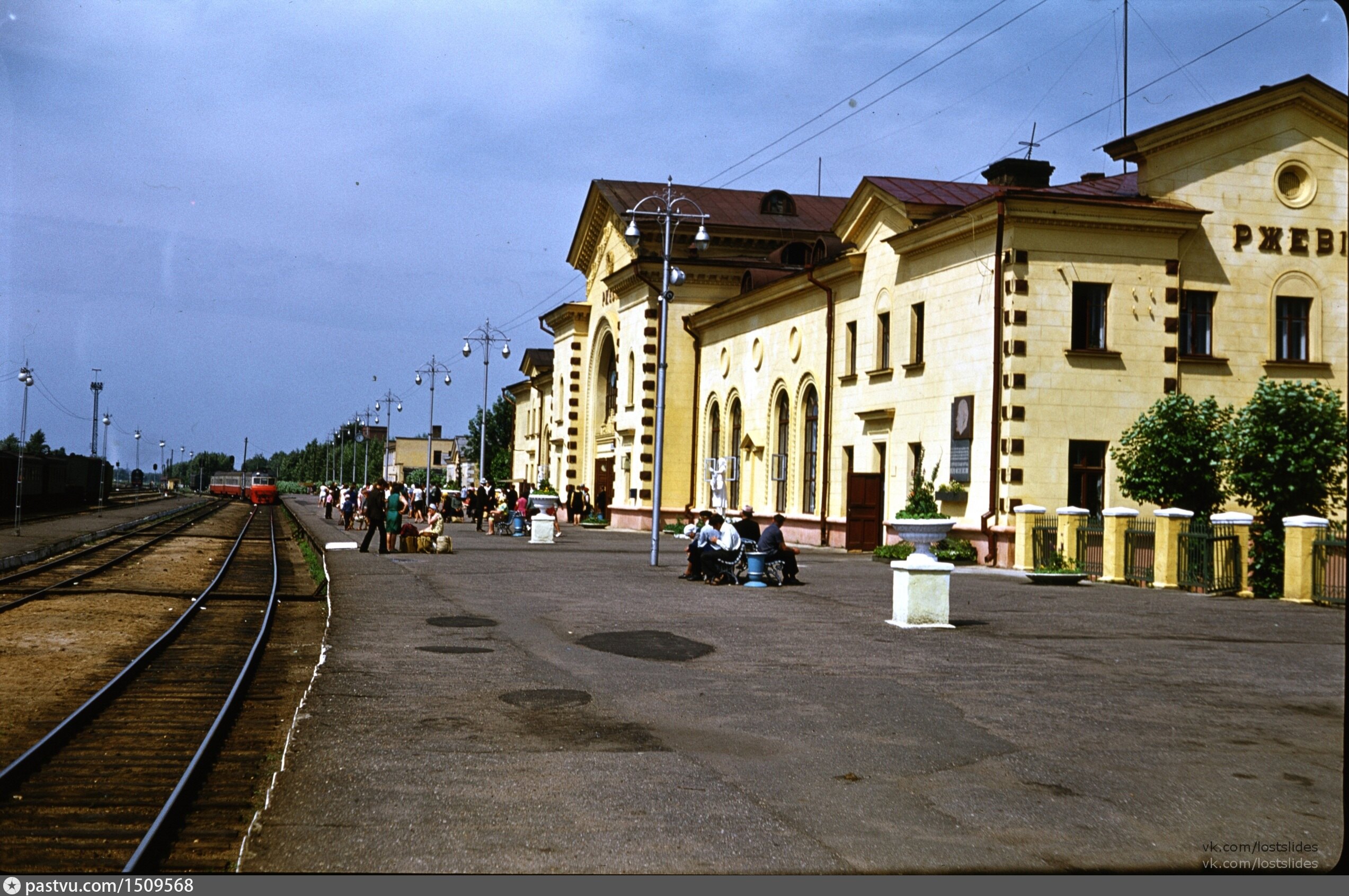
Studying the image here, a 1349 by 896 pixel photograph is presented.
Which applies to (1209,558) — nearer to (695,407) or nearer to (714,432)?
(714,432)

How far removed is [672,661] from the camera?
14.0m

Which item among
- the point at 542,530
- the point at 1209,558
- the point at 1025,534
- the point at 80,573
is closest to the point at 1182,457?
the point at 1209,558

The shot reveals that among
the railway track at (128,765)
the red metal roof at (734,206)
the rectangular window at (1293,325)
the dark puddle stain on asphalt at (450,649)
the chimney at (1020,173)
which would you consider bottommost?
the railway track at (128,765)

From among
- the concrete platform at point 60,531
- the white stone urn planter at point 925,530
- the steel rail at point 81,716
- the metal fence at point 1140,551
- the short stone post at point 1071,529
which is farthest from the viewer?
the concrete platform at point 60,531

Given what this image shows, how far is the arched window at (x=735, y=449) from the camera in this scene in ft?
161

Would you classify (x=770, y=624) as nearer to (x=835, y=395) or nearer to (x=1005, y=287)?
(x=1005, y=287)

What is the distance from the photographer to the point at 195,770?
8273 mm

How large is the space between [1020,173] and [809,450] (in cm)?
1068

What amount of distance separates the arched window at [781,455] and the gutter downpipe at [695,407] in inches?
333

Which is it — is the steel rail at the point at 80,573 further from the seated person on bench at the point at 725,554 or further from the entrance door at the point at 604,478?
the entrance door at the point at 604,478

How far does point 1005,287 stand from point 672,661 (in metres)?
19.2

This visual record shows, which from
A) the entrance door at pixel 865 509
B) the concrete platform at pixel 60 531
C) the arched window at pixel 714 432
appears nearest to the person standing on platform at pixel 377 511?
the concrete platform at pixel 60 531

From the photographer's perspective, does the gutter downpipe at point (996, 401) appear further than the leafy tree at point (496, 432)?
No
